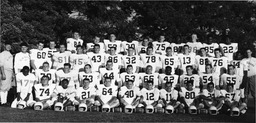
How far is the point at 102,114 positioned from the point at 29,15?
1137 centimetres

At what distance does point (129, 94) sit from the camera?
11.0 m

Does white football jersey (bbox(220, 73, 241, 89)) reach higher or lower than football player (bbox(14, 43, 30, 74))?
lower

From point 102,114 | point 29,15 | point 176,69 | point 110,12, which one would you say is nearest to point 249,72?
point 176,69

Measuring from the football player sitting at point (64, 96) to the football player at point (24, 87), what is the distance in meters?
0.77

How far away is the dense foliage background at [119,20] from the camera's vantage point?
18.7m

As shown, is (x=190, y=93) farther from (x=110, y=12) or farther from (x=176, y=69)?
(x=110, y=12)

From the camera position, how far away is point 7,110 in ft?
33.2

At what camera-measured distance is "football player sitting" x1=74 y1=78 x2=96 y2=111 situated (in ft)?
35.4

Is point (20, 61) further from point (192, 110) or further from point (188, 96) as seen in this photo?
→ point (192, 110)

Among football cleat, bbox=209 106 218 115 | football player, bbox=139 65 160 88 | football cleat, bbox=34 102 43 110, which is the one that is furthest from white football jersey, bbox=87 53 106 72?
football cleat, bbox=209 106 218 115

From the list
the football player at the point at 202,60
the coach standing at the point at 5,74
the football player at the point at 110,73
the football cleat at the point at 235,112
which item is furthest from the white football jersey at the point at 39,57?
the football cleat at the point at 235,112

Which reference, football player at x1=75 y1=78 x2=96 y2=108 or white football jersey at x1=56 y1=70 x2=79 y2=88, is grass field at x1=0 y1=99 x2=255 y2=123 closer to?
football player at x1=75 y1=78 x2=96 y2=108

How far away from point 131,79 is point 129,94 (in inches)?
23.8

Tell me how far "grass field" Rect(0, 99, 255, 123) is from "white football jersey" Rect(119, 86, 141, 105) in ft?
2.58
